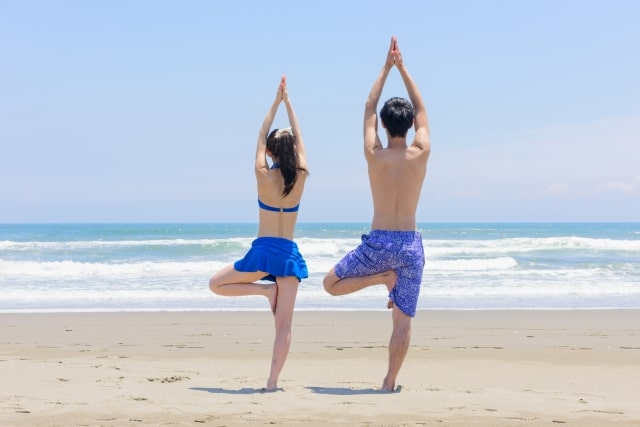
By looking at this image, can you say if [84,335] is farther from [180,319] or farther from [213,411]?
[213,411]

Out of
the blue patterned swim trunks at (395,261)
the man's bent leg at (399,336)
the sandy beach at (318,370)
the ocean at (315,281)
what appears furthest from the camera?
the ocean at (315,281)

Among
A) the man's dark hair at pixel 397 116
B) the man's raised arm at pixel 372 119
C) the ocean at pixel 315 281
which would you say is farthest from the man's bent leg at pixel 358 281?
the ocean at pixel 315 281

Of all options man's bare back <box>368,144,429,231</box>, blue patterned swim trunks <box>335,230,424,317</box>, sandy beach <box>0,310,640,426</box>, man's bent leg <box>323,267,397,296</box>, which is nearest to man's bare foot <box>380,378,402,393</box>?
sandy beach <box>0,310,640,426</box>

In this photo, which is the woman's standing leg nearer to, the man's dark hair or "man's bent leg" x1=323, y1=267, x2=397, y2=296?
"man's bent leg" x1=323, y1=267, x2=397, y2=296

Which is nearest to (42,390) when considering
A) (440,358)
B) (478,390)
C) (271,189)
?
(271,189)

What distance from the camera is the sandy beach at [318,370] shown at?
15.1 feet

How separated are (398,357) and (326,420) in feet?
3.30

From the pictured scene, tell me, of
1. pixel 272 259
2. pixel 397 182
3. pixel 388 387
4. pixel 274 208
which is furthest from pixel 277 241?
pixel 388 387

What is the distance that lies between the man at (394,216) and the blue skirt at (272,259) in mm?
284

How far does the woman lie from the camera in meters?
5.24

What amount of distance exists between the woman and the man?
1.08 ft

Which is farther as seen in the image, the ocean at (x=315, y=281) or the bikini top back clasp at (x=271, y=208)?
the ocean at (x=315, y=281)

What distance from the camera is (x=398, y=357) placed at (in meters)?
5.29

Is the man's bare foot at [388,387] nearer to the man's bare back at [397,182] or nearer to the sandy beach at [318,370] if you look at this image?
the sandy beach at [318,370]
